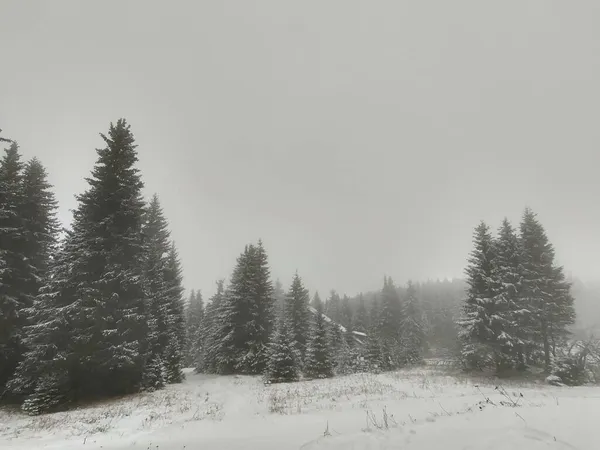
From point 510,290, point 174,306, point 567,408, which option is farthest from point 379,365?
point 567,408

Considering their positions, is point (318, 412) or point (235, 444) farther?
point (318, 412)

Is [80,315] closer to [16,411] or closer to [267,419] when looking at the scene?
[16,411]

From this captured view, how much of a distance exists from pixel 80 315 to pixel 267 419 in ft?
35.4

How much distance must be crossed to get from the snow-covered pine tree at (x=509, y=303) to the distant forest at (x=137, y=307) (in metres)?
0.10

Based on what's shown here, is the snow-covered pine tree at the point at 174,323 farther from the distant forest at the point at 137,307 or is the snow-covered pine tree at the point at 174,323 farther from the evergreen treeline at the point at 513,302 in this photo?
the evergreen treeline at the point at 513,302

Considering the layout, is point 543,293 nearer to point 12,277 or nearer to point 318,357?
point 318,357

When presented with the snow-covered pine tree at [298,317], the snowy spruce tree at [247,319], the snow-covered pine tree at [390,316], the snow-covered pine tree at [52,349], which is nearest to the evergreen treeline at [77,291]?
the snow-covered pine tree at [52,349]

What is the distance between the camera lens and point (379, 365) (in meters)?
33.5

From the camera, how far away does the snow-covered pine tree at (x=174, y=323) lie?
22.2 m

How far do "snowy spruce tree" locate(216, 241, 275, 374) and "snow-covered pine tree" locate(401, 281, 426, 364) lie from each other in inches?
809

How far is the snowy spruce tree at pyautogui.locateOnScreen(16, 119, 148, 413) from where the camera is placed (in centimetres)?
1457

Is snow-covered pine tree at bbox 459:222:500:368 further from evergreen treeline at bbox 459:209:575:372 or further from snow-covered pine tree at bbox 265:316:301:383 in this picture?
snow-covered pine tree at bbox 265:316:301:383

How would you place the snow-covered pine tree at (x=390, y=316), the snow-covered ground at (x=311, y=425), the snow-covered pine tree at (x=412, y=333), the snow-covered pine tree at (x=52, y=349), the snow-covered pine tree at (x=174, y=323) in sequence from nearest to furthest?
the snow-covered ground at (x=311, y=425)
the snow-covered pine tree at (x=52, y=349)
the snow-covered pine tree at (x=174, y=323)
the snow-covered pine tree at (x=412, y=333)
the snow-covered pine tree at (x=390, y=316)

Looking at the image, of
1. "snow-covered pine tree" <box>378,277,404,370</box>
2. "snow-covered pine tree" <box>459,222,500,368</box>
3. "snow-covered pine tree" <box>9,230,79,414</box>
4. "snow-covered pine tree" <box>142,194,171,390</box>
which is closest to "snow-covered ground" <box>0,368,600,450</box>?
"snow-covered pine tree" <box>9,230,79,414</box>
